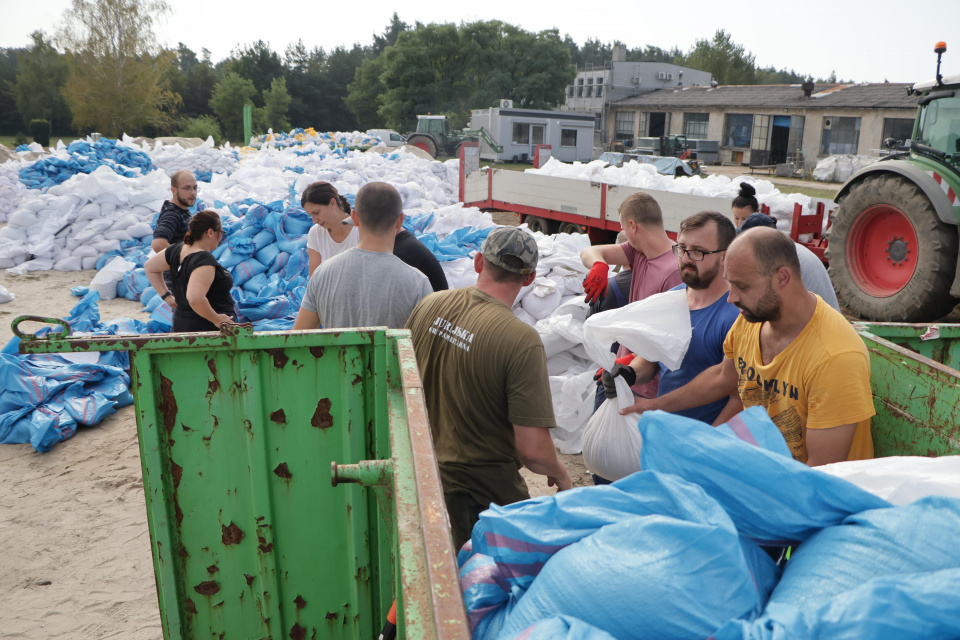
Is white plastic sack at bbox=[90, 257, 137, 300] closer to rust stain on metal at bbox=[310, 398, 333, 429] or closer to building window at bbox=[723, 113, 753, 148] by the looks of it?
rust stain on metal at bbox=[310, 398, 333, 429]

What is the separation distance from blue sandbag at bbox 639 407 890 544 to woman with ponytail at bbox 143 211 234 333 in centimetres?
339

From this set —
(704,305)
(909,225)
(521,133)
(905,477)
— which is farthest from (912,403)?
(521,133)

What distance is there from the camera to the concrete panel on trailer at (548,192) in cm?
1066

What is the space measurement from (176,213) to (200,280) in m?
1.94

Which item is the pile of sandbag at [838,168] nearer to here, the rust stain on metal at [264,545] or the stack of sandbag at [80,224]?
the stack of sandbag at [80,224]

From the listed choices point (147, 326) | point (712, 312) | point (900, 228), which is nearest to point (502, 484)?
point (712, 312)

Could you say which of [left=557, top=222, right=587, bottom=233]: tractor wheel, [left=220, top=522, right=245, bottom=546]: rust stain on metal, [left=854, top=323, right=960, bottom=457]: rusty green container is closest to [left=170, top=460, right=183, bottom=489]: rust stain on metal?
[left=220, top=522, right=245, bottom=546]: rust stain on metal

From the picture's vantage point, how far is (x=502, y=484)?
252 centimetres

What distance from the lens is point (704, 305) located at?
294 centimetres

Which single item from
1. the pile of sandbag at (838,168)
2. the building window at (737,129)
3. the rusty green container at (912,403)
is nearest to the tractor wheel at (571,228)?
the rusty green container at (912,403)

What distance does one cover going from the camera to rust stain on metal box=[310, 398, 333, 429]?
2547mm

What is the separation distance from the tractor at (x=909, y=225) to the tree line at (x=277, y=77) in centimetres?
4124

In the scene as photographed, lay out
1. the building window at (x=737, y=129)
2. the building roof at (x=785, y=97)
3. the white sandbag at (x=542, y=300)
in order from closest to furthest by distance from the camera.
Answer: the white sandbag at (x=542, y=300) → the building roof at (x=785, y=97) → the building window at (x=737, y=129)

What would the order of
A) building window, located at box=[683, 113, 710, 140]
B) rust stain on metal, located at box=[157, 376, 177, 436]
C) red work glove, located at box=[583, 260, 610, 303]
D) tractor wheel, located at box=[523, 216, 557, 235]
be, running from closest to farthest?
rust stain on metal, located at box=[157, 376, 177, 436] < red work glove, located at box=[583, 260, 610, 303] < tractor wheel, located at box=[523, 216, 557, 235] < building window, located at box=[683, 113, 710, 140]
